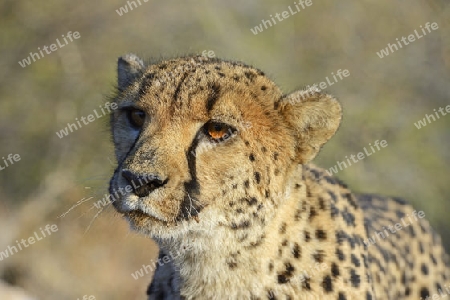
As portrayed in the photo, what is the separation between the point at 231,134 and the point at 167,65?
1.67 ft

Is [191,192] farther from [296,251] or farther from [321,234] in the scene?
[321,234]

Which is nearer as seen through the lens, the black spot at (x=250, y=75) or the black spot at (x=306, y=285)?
the black spot at (x=306, y=285)

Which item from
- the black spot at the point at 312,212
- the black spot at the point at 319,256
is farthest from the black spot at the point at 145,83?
the black spot at the point at 319,256

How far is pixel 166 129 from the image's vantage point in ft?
9.70

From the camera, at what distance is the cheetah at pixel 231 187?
2871 millimetres

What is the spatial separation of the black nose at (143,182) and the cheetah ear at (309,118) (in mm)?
713

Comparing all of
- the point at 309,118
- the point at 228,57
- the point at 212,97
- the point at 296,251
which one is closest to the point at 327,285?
the point at 296,251

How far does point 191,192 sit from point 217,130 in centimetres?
30

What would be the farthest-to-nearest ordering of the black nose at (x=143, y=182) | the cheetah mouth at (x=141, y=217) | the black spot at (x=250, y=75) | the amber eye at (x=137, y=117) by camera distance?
the black spot at (x=250, y=75) < the amber eye at (x=137, y=117) < the cheetah mouth at (x=141, y=217) < the black nose at (x=143, y=182)

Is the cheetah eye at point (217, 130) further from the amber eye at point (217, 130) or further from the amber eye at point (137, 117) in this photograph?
the amber eye at point (137, 117)

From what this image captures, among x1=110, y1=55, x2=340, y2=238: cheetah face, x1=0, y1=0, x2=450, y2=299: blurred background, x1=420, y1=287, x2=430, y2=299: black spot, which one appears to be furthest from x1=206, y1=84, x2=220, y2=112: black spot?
x1=0, y1=0, x2=450, y2=299: blurred background

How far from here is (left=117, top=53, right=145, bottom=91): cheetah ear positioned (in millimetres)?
3611

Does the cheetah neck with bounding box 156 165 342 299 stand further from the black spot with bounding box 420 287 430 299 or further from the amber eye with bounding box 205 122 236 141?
the black spot with bounding box 420 287 430 299

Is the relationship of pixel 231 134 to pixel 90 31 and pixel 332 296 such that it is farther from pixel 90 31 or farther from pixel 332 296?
→ pixel 90 31
